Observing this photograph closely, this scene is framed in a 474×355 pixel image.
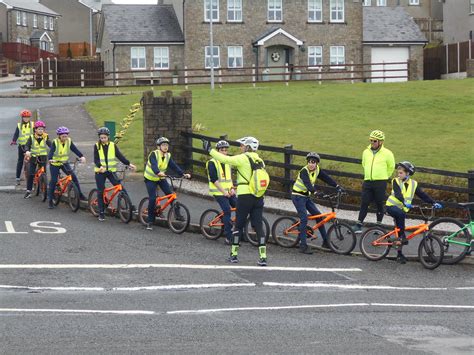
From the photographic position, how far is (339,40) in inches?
2655

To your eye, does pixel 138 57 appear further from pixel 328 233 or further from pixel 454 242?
pixel 454 242

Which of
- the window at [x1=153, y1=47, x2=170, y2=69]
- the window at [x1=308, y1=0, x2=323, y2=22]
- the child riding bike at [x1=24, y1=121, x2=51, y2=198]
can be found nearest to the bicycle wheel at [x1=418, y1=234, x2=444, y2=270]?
the child riding bike at [x1=24, y1=121, x2=51, y2=198]

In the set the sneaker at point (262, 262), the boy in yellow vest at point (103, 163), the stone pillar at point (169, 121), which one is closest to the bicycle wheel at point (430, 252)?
the sneaker at point (262, 262)

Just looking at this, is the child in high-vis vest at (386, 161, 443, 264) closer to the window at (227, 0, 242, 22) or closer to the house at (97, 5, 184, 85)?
the house at (97, 5, 184, 85)

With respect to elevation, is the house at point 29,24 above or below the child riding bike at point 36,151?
above

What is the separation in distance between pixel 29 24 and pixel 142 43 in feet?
132

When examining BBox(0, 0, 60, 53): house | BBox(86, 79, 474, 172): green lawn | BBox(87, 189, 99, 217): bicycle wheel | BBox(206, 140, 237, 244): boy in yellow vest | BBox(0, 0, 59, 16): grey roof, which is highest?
BBox(0, 0, 59, 16): grey roof

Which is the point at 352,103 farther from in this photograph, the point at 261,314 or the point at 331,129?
the point at 261,314

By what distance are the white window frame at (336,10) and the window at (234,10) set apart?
251 inches

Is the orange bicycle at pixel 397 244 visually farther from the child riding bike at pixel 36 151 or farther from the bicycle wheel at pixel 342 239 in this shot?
the child riding bike at pixel 36 151

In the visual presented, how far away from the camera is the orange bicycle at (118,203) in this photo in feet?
68.5

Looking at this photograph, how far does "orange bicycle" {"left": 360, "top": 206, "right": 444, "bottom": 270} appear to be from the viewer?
17.0 m

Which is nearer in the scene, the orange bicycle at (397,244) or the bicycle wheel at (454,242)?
the orange bicycle at (397,244)

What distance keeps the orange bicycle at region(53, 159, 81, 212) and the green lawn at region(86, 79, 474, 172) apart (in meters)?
5.85
